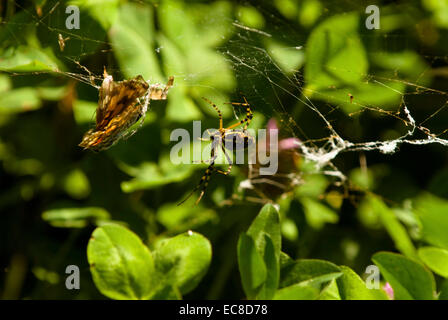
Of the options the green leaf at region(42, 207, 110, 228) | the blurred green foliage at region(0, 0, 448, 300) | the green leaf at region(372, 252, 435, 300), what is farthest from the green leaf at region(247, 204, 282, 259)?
the green leaf at region(42, 207, 110, 228)

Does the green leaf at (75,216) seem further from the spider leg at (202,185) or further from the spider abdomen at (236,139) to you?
the spider abdomen at (236,139)

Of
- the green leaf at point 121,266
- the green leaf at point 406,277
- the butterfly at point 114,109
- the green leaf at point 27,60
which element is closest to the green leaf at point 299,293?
the green leaf at point 406,277

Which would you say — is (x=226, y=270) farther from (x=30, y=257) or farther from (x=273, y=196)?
(x=30, y=257)

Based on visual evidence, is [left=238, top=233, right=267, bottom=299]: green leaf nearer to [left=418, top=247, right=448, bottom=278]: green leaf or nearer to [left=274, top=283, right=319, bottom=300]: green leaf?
[left=274, top=283, right=319, bottom=300]: green leaf

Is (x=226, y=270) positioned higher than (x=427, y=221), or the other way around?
(x=427, y=221)

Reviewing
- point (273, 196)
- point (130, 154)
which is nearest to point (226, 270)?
point (273, 196)

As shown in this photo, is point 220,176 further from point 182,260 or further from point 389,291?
point 389,291
